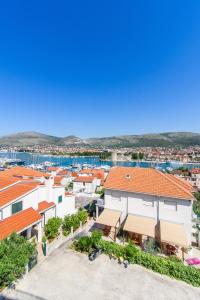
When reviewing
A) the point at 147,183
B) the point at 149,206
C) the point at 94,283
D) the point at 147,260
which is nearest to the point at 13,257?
the point at 94,283

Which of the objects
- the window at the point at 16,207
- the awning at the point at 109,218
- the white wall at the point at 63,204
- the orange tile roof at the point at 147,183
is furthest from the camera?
the white wall at the point at 63,204

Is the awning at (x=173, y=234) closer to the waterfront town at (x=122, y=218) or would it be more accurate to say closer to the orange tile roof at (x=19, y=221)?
the waterfront town at (x=122, y=218)

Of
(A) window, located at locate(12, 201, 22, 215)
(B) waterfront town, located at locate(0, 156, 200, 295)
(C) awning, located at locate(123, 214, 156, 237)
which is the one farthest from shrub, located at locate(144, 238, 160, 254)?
(A) window, located at locate(12, 201, 22, 215)

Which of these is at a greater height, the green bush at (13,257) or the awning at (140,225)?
the green bush at (13,257)

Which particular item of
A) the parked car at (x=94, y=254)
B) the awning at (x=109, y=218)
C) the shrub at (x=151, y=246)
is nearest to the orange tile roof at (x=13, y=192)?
the awning at (x=109, y=218)

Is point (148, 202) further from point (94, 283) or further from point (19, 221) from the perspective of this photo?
point (19, 221)

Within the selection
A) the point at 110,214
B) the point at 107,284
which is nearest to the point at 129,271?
the point at 107,284

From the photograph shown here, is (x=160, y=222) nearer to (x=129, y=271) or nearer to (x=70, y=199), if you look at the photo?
(x=129, y=271)

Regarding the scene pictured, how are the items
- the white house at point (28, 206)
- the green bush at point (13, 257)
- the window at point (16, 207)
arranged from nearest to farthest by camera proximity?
the green bush at point (13, 257) → the white house at point (28, 206) → the window at point (16, 207)
